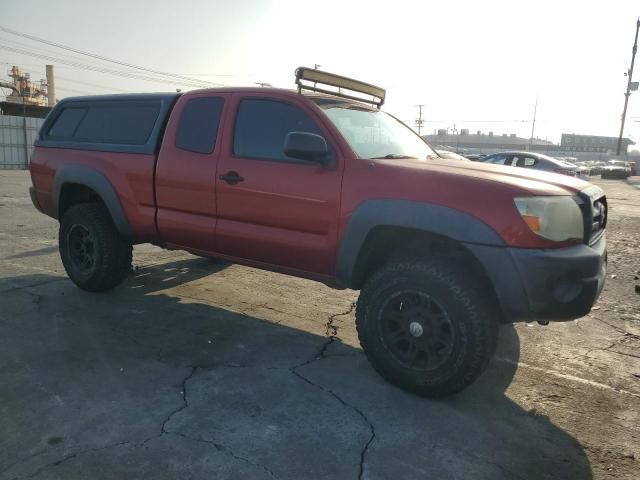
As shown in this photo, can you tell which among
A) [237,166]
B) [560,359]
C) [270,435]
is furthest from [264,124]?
[560,359]

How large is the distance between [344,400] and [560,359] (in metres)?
1.92

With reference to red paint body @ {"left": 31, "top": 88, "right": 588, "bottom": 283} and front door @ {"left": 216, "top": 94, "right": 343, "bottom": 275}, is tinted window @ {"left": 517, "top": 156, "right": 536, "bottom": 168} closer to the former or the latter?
red paint body @ {"left": 31, "top": 88, "right": 588, "bottom": 283}

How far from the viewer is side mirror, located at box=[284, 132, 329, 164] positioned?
10.8 ft

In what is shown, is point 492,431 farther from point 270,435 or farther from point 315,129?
point 315,129

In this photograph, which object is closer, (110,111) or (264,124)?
(264,124)

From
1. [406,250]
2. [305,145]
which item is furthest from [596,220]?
[305,145]

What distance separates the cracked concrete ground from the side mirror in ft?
4.97

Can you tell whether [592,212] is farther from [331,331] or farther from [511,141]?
[511,141]

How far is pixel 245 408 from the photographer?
295 centimetres

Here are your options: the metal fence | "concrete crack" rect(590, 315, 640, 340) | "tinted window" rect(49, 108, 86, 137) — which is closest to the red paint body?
"tinted window" rect(49, 108, 86, 137)

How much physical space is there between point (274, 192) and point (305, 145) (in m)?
0.53

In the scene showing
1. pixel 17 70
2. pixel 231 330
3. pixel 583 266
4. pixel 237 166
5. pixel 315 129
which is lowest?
pixel 231 330

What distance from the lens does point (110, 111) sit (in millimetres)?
4973

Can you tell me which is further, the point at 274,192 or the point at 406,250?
the point at 274,192
